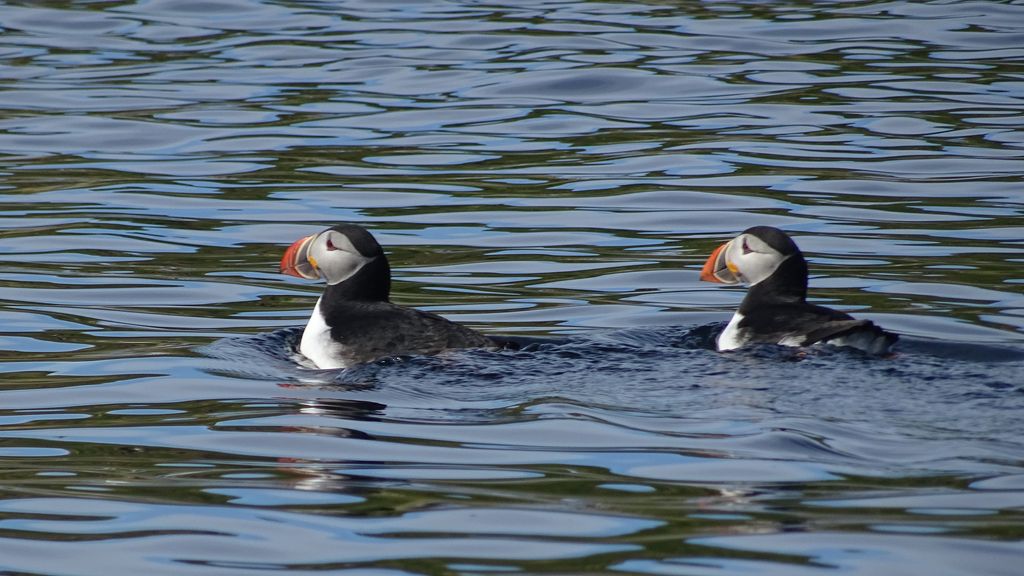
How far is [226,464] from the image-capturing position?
18.3 feet

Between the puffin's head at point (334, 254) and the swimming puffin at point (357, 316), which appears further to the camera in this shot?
the puffin's head at point (334, 254)

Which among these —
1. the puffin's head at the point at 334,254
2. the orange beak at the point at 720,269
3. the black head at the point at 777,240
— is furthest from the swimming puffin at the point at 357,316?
the black head at the point at 777,240

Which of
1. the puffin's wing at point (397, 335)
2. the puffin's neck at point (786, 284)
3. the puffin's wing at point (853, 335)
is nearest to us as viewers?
the puffin's wing at point (853, 335)

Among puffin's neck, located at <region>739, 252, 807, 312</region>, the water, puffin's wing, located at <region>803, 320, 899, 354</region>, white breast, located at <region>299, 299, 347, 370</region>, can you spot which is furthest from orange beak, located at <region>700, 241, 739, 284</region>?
white breast, located at <region>299, 299, 347, 370</region>

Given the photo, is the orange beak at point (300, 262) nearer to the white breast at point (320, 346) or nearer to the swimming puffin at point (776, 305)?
the white breast at point (320, 346)

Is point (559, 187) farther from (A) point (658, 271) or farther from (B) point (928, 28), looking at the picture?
(B) point (928, 28)

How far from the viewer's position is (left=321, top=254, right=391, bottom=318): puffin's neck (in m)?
7.65

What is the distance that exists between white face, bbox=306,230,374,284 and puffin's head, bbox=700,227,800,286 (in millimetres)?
1716

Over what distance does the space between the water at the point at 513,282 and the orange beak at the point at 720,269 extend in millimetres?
297

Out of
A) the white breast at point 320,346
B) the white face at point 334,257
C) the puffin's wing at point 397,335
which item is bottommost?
the white breast at point 320,346

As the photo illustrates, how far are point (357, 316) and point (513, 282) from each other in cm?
203

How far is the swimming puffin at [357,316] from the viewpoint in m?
7.02

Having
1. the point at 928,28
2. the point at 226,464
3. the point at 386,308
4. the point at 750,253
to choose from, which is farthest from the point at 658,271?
the point at 928,28

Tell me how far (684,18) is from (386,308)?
11123 mm
